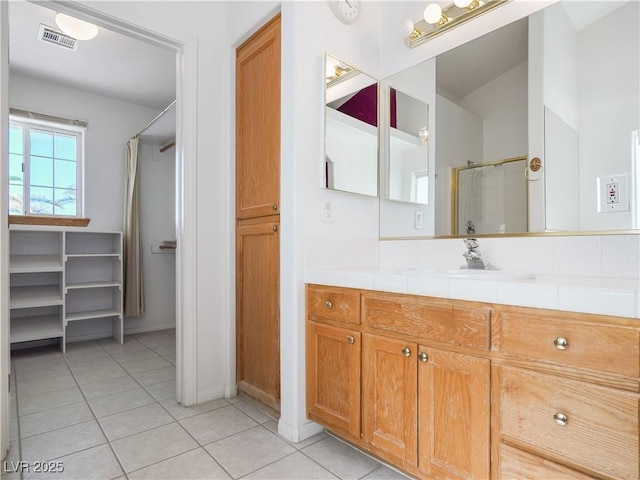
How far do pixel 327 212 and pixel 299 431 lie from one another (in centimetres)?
→ 112

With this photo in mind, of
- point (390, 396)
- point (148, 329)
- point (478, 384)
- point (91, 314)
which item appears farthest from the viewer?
point (148, 329)

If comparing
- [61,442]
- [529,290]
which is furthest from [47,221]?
[529,290]

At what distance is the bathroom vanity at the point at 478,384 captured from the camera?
93 centimetres

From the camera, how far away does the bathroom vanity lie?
929 millimetres

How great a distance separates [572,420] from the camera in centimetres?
98

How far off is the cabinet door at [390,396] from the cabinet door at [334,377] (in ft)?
0.20

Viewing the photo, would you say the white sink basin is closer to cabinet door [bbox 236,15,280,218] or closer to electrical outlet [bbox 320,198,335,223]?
electrical outlet [bbox 320,198,335,223]

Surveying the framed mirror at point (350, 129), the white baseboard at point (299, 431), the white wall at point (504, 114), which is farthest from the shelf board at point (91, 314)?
the white wall at point (504, 114)

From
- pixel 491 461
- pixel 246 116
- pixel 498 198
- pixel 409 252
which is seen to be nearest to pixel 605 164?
pixel 498 198

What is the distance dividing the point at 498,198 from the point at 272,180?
3.89 ft

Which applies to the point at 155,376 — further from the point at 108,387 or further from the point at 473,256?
the point at 473,256

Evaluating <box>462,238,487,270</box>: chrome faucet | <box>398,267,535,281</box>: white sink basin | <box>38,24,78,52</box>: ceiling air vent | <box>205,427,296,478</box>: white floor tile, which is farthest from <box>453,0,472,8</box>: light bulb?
<box>38,24,78,52</box>: ceiling air vent

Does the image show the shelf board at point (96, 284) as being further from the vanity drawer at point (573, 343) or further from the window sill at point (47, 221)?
the vanity drawer at point (573, 343)

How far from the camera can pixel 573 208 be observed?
1.44 meters
